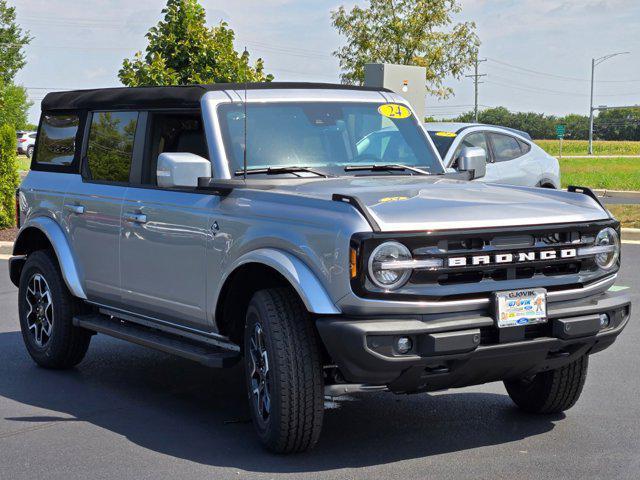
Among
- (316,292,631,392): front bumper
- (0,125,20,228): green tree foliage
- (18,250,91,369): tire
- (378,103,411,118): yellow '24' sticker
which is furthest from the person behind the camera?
(0,125,20,228): green tree foliage

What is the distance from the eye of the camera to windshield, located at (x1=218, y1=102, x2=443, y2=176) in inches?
264

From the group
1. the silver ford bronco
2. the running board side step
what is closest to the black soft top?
the silver ford bronco

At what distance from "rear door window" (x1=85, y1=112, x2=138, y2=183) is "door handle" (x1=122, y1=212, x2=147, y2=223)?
351mm

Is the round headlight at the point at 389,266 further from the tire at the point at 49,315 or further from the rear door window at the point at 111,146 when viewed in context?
the tire at the point at 49,315

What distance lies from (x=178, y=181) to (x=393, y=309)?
163 cm

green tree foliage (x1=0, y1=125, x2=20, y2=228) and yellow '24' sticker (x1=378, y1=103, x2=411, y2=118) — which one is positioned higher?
yellow '24' sticker (x1=378, y1=103, x2=411, y2=118)

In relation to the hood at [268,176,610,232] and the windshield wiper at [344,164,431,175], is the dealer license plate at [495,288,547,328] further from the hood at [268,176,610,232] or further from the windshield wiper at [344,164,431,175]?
the windshield wiper at [344,164,431,175]

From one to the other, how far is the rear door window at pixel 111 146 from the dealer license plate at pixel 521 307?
2961 millimetres

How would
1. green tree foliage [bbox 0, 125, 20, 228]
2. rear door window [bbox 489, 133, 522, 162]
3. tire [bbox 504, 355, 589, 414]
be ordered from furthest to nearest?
green tree foliage [bbox 0, 125, 20, 228] → rear door window [bbox 489, 133, 522, 162] → tire [bbox 504, 355, 589, 414]

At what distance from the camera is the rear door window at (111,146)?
24.5ft

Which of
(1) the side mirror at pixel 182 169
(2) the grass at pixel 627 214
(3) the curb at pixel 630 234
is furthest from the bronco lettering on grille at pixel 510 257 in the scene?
(2) the grass at pixel 627 214

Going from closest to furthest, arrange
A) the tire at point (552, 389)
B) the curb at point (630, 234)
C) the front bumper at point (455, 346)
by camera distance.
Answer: the front bumper at point (455, 346)
the tire at point (552, 389)
the curb at point (630, 234)

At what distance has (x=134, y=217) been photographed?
23.1 ft

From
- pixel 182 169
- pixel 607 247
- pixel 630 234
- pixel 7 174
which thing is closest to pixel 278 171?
pixel 182 169
